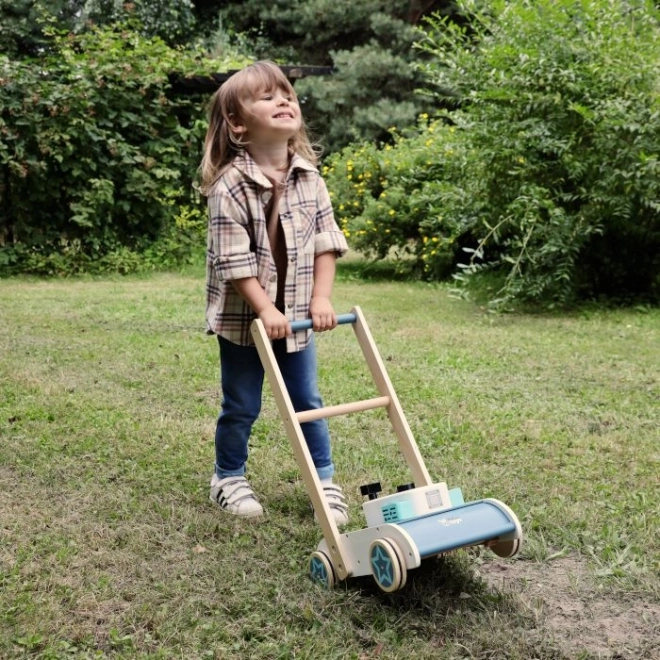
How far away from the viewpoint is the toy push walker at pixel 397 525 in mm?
2143

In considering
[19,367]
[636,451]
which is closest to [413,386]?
[636,451]

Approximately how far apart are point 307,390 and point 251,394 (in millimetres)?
189

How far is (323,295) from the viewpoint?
109 inches

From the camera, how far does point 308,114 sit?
17781 millimetres

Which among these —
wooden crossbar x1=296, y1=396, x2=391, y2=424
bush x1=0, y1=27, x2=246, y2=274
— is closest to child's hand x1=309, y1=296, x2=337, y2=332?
wooden crossbar x1=296, y1=396, x2=391, y2=424

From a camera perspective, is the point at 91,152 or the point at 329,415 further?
the point at 91,152

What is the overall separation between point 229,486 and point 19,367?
236 centimetres

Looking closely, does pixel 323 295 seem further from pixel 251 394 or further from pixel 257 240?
pixel 251 394

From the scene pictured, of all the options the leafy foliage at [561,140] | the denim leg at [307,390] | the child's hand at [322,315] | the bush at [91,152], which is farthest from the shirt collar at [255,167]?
the bush at [91,152]

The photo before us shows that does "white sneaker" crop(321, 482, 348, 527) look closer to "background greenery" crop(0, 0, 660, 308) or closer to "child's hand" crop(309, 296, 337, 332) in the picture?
"child's hand" crop(309, 296, 337, 332)

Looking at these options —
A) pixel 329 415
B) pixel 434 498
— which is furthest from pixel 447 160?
pixel 434 498

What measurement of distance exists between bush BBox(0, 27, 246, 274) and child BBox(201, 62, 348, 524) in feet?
22.8

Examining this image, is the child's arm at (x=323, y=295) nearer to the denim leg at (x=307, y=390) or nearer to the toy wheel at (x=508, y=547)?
the denim leg at (x=307, y=390)

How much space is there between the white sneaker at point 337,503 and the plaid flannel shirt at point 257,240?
1.59 feet
